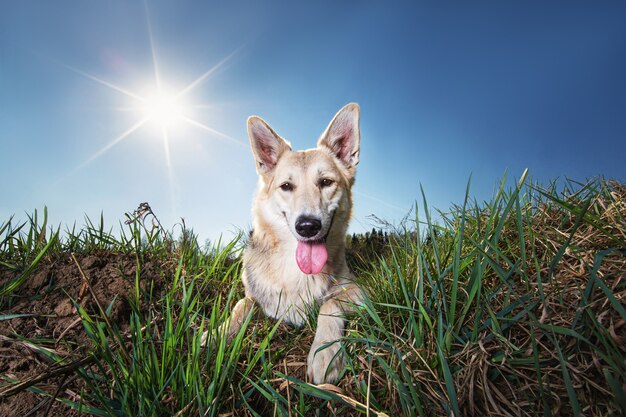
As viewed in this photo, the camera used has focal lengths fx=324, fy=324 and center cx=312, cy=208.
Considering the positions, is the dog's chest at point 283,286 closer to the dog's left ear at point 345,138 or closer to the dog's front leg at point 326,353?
the dog's front leg at point 326,353

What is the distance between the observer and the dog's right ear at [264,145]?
4023mm

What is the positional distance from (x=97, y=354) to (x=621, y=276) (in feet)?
9.50

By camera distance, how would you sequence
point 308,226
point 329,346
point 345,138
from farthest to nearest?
point 345,138
point 308,226
point 329,346

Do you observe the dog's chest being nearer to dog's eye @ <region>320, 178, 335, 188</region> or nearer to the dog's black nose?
the dog's black nose

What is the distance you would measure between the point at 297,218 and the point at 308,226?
0.47 feet

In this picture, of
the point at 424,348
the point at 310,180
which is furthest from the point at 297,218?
the point at 424,348

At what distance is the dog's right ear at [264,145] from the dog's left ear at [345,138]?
536 millimetres

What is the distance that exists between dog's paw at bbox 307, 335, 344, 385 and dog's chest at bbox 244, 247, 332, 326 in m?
0.88

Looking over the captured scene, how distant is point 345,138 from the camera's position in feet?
13.9

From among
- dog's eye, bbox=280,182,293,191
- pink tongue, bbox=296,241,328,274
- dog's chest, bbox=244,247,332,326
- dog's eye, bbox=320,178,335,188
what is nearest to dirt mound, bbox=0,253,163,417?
dog's chest, bbox=244,247,332,326

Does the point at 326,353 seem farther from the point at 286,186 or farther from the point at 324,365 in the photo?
the point at 286,186

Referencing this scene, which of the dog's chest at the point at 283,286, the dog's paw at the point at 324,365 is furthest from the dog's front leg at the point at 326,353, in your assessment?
the dog's chest at the point at 283,286

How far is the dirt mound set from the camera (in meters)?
1.88

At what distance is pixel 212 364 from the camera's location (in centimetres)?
200
